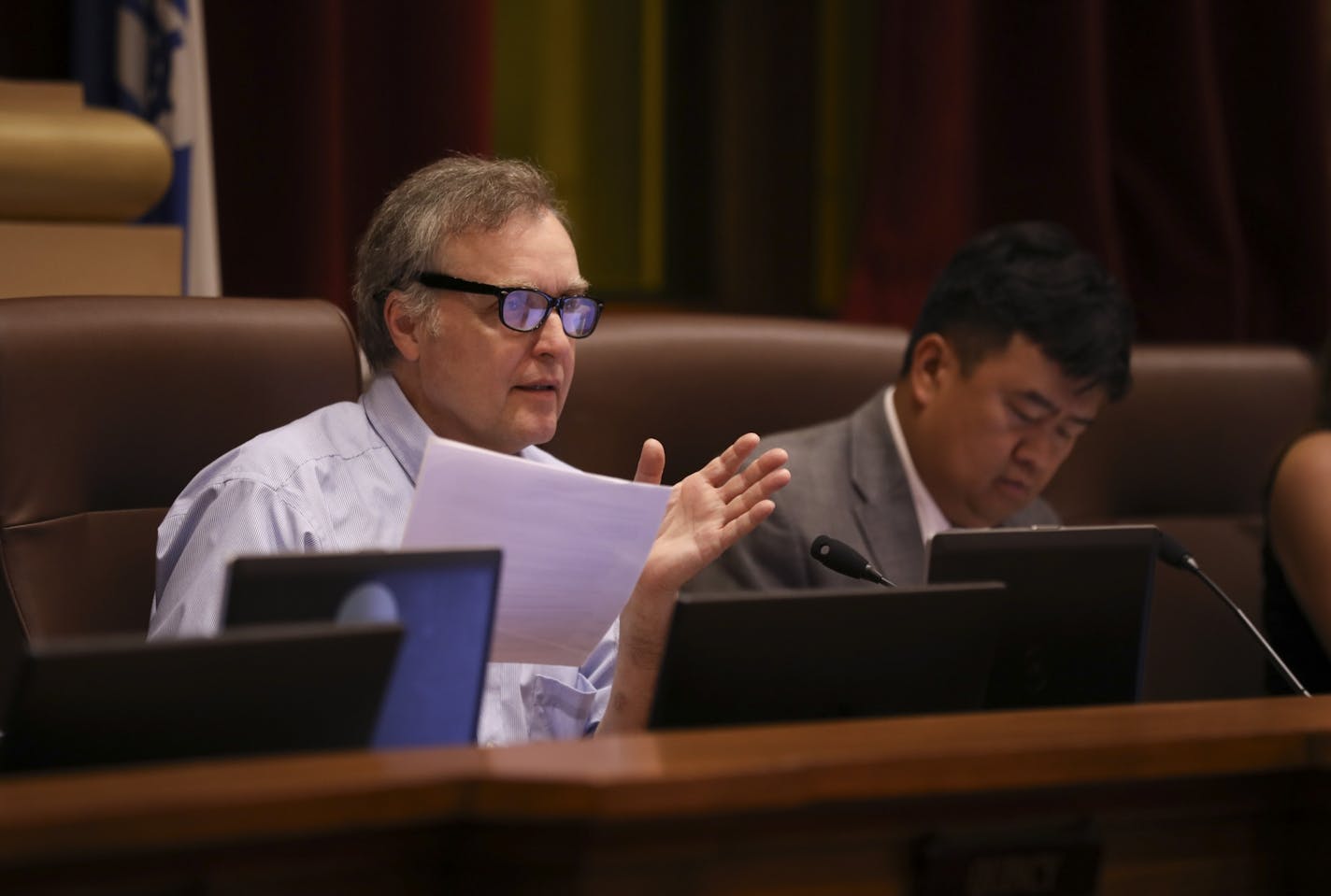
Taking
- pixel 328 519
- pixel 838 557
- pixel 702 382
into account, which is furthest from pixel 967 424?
pixel 328 519

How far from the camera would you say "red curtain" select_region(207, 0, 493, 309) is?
8.32 feet

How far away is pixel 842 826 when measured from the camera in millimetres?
1085

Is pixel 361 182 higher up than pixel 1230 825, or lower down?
higher up

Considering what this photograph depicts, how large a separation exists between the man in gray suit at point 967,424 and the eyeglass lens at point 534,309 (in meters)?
0.51

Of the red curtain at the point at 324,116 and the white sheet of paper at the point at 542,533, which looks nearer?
the white sheet of paper at the point at 542,533

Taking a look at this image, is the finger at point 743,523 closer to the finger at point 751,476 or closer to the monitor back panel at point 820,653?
the finger at point 751,476

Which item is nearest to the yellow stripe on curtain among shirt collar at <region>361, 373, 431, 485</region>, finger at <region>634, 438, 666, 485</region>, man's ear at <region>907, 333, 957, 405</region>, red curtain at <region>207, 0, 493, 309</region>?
red curtain at <region>207, 0, 493, 309</region>

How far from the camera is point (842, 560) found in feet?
5.60

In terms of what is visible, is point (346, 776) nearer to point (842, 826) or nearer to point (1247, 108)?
point (842, 826)

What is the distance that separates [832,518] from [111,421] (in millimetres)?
975

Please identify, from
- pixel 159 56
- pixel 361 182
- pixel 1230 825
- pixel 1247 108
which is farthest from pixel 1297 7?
pixel 1230 825

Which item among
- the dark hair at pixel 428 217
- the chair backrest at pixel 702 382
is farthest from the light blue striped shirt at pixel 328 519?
the chair backrest at pixel 702 382

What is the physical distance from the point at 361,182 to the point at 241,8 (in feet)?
1.10

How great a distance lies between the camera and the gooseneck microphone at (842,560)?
1690mm
